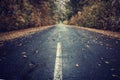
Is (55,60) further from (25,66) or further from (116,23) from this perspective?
(116,23)

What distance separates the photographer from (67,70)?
6848 millimetres

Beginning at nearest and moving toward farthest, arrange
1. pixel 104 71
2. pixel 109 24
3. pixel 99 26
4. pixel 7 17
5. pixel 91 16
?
1. pixel 104 71
2. pixel 7 17
3. pixel 109 24
4. pixel 99 26
5. pixel 91 16

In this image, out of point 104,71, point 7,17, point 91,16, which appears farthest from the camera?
point 91,16

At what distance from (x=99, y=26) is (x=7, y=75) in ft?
89.9

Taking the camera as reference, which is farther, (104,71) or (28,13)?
(28,13)

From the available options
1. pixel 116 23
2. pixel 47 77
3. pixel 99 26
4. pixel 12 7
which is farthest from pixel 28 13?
pixel 47 77

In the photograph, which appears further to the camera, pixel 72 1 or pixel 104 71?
pixel 72 1

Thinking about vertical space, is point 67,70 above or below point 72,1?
below

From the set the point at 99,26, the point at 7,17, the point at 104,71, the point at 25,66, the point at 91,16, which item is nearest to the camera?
the point at 104,71

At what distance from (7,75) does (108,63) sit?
375cm

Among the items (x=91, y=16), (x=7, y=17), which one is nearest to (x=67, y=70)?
(x=7, y=17)

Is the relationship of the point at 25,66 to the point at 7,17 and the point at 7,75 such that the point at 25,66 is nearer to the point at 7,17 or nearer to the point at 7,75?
the point at 7,75

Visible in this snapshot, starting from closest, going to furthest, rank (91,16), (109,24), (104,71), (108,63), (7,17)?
(104,71) < (108,63) < (7,17) < (109,24) < (91,16)

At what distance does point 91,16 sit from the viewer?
3553cm
